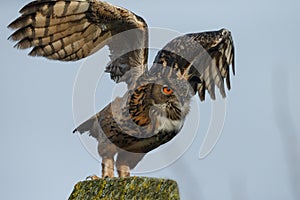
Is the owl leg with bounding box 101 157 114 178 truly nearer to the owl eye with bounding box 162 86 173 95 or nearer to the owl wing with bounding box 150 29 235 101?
the owl eye with bounding box 162 86 173 95

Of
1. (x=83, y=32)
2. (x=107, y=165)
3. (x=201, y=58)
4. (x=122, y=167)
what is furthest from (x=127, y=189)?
(x=201, y=58)

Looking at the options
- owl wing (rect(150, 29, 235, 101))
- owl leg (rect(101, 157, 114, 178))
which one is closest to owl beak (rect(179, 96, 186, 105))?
owl wing (rect(150, 29, 235, 101))

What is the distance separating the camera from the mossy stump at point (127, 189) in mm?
4934

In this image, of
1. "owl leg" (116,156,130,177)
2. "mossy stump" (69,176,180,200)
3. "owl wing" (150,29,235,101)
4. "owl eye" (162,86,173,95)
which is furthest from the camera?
"owl wing" (150,29,235,101)

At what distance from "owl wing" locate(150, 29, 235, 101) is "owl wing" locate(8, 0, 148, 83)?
0.36 m

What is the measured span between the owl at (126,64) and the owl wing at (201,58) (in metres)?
0.01

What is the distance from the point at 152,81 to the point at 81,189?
2679mm

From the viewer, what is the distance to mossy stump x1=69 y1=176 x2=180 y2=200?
4934 millimetres

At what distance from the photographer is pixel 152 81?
7.51m

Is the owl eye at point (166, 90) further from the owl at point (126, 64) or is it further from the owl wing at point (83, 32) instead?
the owl wing at point (83, 32)

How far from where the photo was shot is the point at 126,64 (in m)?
7.96

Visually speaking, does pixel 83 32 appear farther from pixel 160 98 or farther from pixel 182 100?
pixel 182 100

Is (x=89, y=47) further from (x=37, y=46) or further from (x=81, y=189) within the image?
(x=81, y=189)

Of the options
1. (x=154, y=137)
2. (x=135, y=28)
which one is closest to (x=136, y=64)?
(x=135, y=28)
